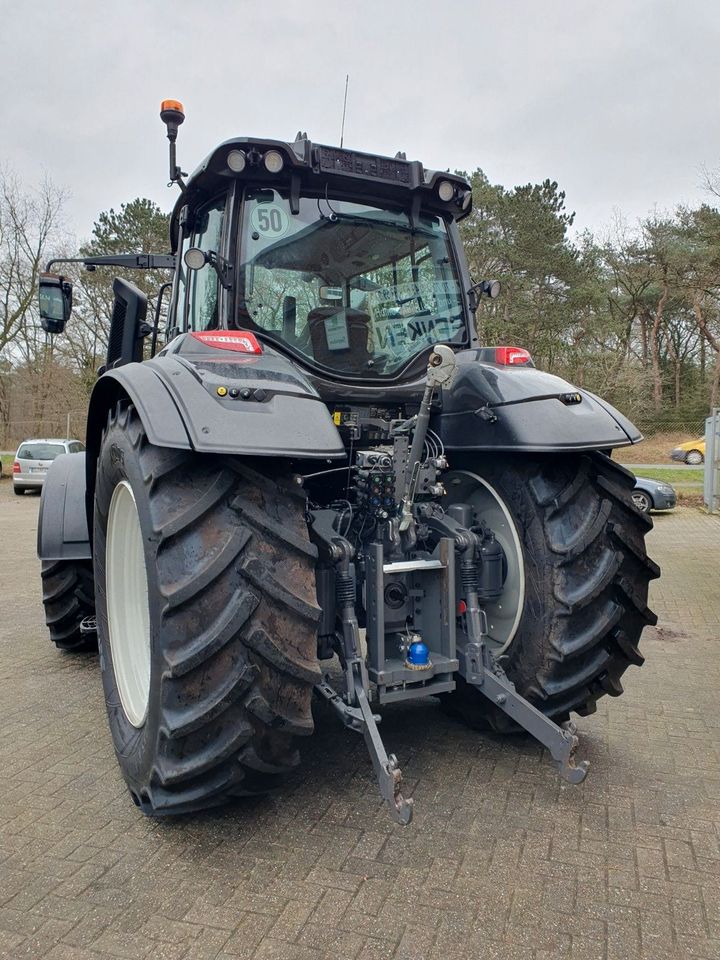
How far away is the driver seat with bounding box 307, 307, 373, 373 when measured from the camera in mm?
3268

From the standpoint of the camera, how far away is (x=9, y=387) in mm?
32281

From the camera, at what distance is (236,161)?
3.08m

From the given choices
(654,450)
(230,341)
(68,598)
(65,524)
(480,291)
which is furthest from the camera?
(654,450)

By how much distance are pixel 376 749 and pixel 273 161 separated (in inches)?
92.9

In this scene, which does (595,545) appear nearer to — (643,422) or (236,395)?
(236,395)

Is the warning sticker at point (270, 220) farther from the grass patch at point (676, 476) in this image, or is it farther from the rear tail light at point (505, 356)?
the grass patch at point (676, 476)

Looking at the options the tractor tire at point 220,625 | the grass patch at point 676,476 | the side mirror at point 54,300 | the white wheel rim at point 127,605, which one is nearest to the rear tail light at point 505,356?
the tractor tire at point 220,625

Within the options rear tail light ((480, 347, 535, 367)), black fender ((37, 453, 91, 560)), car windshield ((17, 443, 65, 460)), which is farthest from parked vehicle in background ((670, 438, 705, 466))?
black fender ((37, 453, 91, 560))

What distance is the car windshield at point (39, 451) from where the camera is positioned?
1930cm

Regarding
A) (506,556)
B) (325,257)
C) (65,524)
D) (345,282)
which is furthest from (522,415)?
(65,524)

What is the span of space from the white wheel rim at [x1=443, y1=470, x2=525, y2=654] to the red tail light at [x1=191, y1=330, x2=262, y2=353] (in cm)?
118

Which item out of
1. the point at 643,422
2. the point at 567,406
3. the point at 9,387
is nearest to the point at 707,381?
the point at 643,422

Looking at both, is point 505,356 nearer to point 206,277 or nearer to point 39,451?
point 206,277

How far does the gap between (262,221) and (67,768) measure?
255 centimetres
